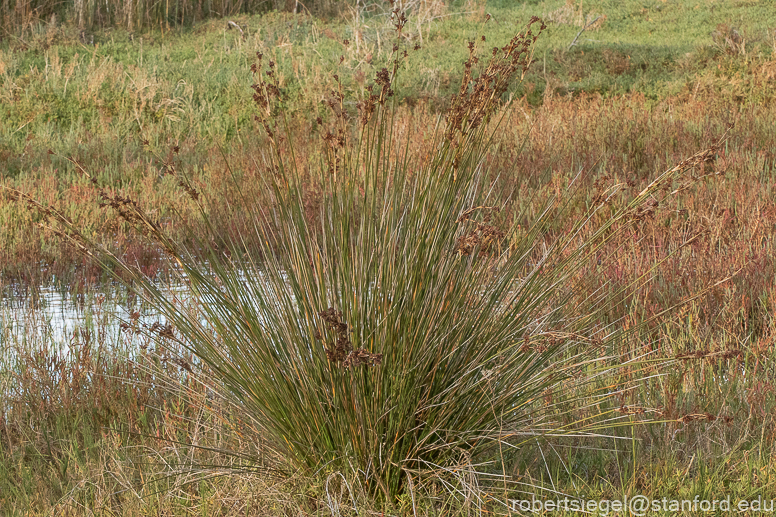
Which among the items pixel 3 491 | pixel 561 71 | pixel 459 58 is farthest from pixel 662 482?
pixel 459 58

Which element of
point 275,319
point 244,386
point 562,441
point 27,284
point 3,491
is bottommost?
point 27,284

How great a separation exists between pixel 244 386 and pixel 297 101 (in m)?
9.43

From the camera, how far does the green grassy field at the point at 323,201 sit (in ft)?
7.59

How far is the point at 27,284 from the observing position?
510 cm

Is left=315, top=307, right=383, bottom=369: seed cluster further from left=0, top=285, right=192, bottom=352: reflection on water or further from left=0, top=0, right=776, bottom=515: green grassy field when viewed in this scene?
left=0, top=285, right=192, bottom=352: reflection on water

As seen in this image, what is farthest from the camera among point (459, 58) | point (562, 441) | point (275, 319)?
point (459, 58)

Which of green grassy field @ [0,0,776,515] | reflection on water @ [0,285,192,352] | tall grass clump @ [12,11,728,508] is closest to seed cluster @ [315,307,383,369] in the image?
tall grass clump @ [12,11,728,508]

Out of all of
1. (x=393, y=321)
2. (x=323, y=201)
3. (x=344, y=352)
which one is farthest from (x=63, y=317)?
(x=344, y=352)

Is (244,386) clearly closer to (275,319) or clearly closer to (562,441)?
(275,319)

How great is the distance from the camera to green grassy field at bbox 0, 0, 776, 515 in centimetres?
231

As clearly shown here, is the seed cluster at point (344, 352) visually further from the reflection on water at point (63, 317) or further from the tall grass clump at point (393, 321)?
the reflection on water at point (63, 317)

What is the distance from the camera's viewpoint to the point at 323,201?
2285 mm

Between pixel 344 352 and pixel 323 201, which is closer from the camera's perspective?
pixel 344 352

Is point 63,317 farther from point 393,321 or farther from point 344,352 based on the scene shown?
point 344,352
